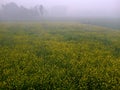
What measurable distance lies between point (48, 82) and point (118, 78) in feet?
14.4

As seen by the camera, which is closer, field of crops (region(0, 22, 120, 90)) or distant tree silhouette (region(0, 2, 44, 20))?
field of crops (region(0, 22, 120, 90))

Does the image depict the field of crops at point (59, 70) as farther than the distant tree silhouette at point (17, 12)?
No

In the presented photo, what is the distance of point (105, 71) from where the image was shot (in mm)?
14320

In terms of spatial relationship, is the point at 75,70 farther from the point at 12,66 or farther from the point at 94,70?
the point at 12,66

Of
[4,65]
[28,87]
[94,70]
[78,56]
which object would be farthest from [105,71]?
[4,65]

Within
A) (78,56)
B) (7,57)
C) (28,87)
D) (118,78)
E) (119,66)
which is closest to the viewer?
(28,87)

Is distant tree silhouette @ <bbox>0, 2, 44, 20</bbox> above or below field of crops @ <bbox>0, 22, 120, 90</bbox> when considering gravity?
below

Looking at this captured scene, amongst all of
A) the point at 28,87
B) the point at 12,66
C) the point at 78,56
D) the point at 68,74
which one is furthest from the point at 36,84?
the point at 78,56

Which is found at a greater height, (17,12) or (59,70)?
(59,70)

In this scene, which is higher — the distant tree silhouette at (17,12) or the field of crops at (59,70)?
the field of crops at (59,70)

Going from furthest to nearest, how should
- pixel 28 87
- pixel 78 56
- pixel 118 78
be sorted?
pixel 78 56 < pixel 118 78 < pixel 28 87

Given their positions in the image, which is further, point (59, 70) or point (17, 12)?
point (17, 12)

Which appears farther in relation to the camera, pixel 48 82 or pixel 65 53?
pixel 65 53

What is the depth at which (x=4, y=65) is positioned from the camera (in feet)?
48.4
